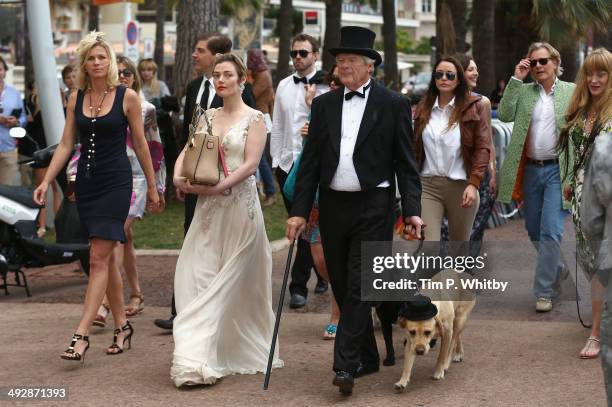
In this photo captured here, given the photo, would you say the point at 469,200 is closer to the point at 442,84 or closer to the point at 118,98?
the point at 442,84

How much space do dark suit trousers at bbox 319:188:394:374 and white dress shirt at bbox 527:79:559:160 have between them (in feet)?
8.13

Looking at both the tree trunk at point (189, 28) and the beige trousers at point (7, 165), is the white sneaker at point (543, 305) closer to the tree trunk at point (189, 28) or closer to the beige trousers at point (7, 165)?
the beige trousers at point (7, 165)

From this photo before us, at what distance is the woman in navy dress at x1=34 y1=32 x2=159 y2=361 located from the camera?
7.35 m

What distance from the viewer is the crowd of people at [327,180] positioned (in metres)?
6.61

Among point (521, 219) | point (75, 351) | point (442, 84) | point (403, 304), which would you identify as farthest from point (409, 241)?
point (521, 219)

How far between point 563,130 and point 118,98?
2910 millimetres

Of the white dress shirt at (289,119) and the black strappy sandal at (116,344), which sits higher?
the white dress shirt at (289,119)

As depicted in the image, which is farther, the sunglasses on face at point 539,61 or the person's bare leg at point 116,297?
the sunglasses on face at point 539,61

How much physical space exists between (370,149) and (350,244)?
0.55 meters

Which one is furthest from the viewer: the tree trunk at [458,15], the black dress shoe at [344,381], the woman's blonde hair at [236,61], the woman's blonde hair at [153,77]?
the tree trunk at [458,15]

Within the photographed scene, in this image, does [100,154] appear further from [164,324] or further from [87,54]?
[164,324]

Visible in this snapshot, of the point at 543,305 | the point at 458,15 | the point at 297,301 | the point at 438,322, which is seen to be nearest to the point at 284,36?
the point at 458,15

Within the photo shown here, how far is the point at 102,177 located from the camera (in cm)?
739


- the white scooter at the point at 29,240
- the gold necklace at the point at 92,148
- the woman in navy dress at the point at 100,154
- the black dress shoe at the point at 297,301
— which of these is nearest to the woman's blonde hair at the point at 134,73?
the white scooter at the point at 29,240
